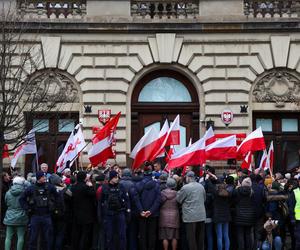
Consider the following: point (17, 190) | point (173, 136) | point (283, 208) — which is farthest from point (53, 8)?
point (283, 208)

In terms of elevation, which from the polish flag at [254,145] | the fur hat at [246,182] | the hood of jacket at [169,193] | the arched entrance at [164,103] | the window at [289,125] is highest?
the arched entrance at [164,103]

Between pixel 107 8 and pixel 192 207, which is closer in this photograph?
pixel 192 207

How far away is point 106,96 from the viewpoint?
983 inches

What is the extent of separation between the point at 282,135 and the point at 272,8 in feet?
17.2

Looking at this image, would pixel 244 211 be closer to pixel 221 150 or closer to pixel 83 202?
pixel 221 150

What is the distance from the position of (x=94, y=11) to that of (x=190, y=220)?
12.8 metres

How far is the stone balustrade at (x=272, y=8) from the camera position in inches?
997

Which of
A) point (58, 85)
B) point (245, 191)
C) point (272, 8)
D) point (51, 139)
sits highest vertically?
point (272, 8)

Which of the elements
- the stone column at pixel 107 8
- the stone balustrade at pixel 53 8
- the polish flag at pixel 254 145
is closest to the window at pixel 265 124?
the polish flag at pixel 254 145

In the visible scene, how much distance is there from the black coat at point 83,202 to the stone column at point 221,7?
12.3 m

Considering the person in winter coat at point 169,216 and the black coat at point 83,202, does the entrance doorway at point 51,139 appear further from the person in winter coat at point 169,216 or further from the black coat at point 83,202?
the person in winter coat at point 169,216

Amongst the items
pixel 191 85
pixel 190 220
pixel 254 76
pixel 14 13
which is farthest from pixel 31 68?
pixel 190 220

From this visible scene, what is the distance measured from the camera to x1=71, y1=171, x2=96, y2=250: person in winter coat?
15.3m

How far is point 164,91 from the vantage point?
2597 centimetres
